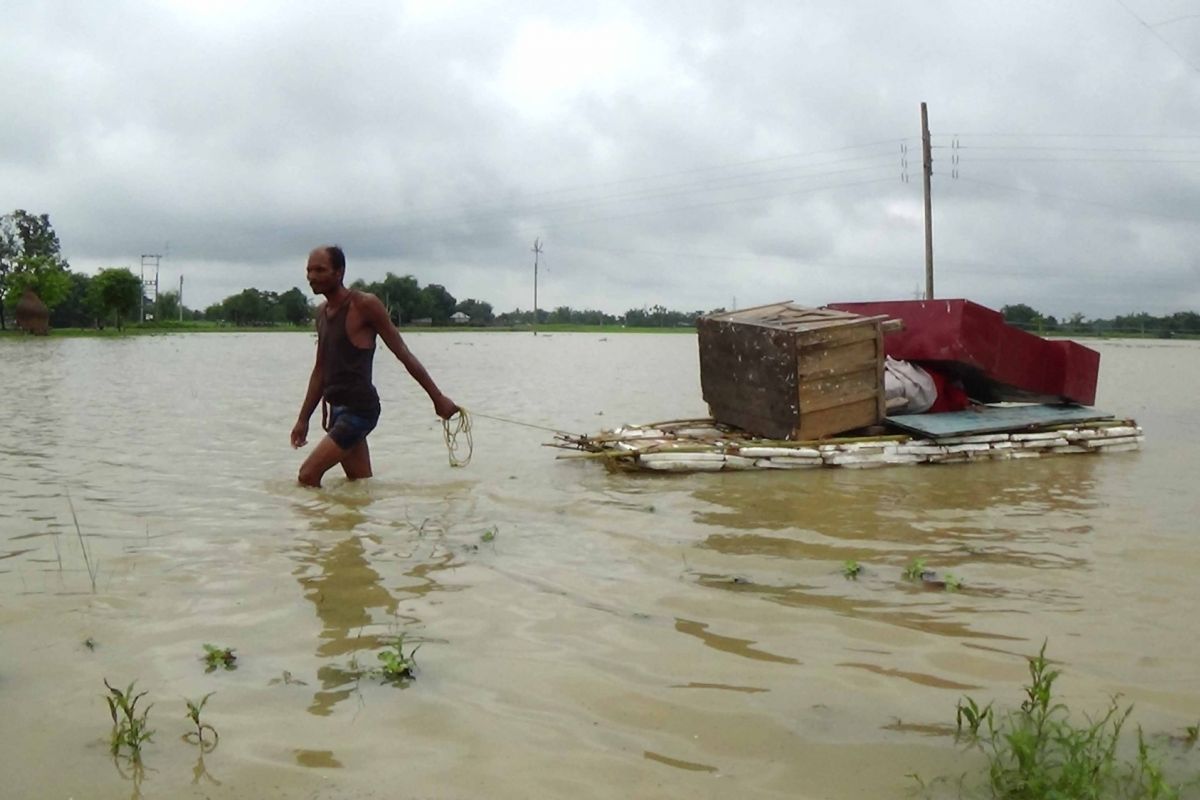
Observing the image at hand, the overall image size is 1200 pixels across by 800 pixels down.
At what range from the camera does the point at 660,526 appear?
241 inches

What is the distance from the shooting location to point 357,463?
757 centimetres

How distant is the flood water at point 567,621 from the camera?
2762 mm

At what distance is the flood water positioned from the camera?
2.76 metres

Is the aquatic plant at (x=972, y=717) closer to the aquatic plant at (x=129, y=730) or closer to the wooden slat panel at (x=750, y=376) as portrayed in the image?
the aquatic plant at (x=129, y=730)

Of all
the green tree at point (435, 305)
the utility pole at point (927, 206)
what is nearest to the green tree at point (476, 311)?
the green tree at point (435, 305)

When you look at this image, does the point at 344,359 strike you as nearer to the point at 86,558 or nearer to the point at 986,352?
the point at 86,558

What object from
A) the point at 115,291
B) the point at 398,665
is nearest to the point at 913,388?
the point at 398,665

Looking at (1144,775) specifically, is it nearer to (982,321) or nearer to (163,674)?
(163,674)

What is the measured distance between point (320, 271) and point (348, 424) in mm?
1117

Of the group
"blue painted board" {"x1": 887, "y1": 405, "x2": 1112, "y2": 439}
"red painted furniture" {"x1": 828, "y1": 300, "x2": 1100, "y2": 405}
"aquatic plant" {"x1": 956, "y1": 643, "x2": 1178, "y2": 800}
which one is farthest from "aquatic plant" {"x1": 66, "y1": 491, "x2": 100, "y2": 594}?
"red painted furniture" {"x1": 828, "y1": 300, "x2": 1100, "y2": 405}

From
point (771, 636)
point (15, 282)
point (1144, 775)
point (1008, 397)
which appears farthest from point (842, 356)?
point (15, 282)

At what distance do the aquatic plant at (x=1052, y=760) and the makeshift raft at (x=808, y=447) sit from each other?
17.4ft

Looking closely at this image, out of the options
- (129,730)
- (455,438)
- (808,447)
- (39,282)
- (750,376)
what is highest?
(39,282)

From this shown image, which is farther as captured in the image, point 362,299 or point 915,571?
point 362,299
